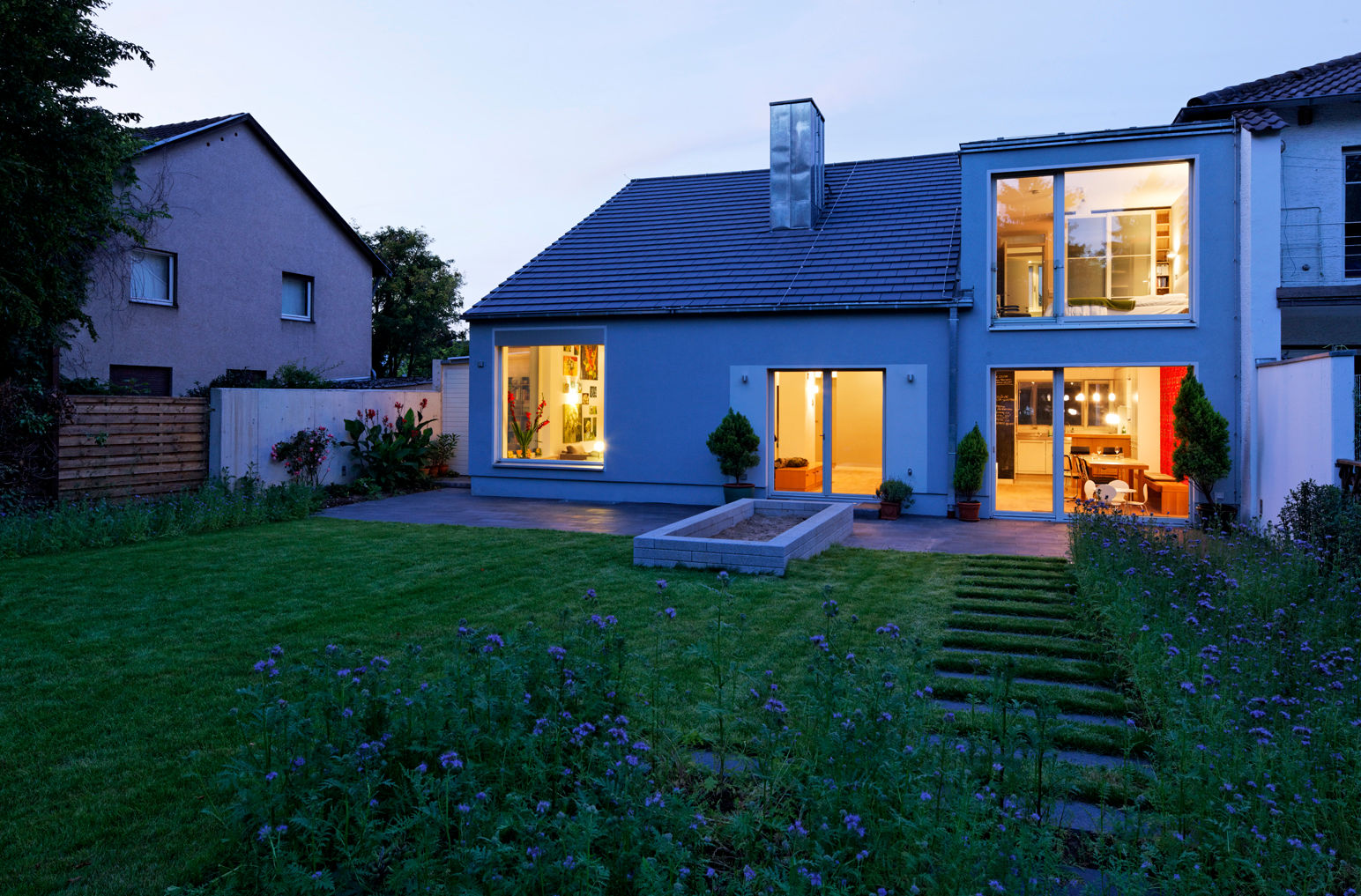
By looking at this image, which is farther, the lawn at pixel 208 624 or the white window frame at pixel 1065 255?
the white window frame at pixel 1065 255

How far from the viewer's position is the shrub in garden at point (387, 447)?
15266 millimetres

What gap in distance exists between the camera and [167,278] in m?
16.4

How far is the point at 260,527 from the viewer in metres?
11.1

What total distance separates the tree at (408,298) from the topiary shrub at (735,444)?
853 inches

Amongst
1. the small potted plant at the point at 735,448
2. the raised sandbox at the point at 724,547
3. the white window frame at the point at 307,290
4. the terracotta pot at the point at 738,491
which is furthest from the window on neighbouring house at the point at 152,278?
the raised sandbox at the point at 724,547

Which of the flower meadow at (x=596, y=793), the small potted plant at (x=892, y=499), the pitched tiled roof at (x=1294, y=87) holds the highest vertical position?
the pitched tiled roof at (x=1294, y=87)

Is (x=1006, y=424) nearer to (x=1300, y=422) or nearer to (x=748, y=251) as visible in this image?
(x=1300, y=422)

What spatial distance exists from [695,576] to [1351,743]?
518 centimetres

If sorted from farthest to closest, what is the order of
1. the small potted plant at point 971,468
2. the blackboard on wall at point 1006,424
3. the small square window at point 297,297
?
the small square window at point 297,297, the blackboard on wall at point 1006,424, the small potted plant at point 971,468

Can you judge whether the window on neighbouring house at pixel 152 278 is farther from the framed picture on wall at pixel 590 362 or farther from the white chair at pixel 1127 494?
the white chair at pixel 1127 494

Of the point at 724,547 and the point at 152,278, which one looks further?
the point at 152,278

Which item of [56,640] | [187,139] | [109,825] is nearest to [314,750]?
[109,825]

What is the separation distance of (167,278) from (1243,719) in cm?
1810

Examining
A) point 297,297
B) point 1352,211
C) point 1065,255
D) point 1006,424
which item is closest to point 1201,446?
point 1006,424
